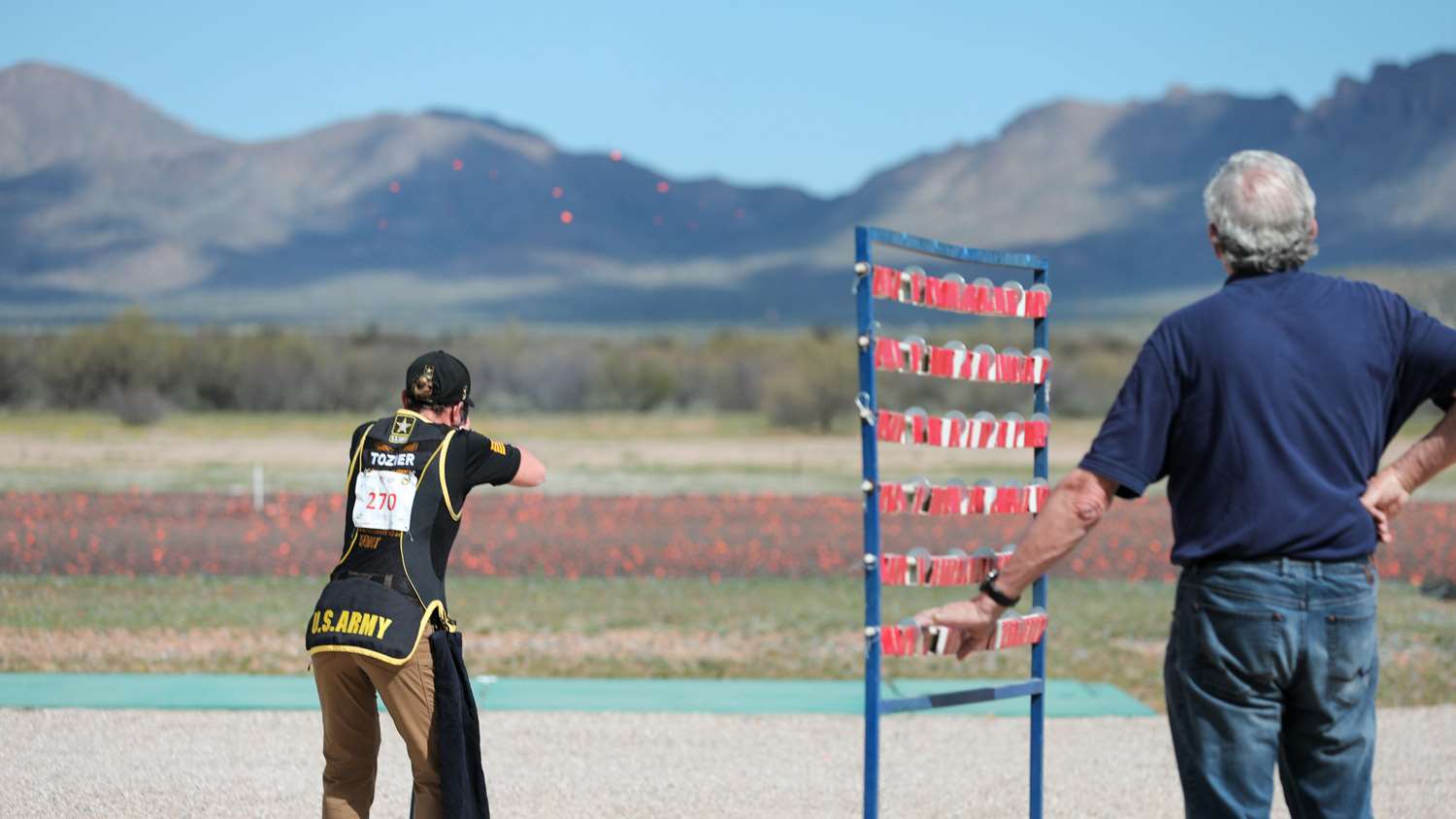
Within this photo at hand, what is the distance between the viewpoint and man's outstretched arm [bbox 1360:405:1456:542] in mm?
3852

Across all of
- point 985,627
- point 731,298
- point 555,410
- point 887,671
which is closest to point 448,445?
point 985,627

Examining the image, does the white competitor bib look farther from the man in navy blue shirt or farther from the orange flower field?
the orange flower field

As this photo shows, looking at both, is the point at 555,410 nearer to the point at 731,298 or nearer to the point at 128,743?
the point at 128,743

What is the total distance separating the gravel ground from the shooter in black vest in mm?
2213

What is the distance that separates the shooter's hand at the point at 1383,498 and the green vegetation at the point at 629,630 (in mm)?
7130

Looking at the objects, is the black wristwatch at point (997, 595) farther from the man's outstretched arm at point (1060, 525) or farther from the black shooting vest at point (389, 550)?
the black shooting vest at point (389, 550)

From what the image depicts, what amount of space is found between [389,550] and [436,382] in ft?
1.73

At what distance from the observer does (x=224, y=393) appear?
2088 inches

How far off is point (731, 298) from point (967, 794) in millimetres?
158104

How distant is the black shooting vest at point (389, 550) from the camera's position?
494 cm

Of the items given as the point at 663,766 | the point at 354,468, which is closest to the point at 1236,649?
the point at 354,468

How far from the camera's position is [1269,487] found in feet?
12.2

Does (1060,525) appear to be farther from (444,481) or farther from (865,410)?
(444,481)

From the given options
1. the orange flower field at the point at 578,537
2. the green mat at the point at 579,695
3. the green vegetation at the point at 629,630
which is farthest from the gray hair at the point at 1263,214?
the orange flower field at the point at 578,537
